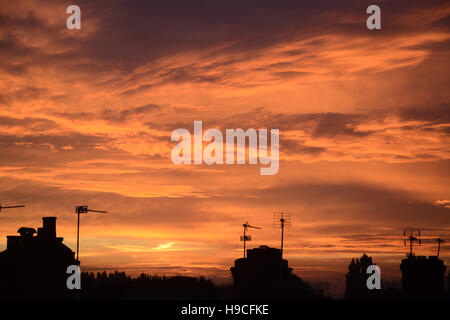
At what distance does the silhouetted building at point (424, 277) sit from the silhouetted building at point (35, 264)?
59.8m

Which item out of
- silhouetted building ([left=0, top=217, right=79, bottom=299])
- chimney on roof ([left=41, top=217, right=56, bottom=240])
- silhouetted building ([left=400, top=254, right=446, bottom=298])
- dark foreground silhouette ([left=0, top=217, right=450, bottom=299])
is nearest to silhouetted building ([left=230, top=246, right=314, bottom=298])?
dark foreground silhouette ([left=0, top=217, right=450, bottom=299])

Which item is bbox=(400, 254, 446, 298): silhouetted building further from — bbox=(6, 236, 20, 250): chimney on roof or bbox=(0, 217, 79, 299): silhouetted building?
bbox=(6, 236, 20, 250): chimney on roof

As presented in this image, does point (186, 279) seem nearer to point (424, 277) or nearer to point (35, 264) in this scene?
point (424, 277)

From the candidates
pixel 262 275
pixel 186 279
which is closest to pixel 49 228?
pixel 262 275

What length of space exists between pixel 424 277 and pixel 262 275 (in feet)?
93.9

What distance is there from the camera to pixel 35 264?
247 ft

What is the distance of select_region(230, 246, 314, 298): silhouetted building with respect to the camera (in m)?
103

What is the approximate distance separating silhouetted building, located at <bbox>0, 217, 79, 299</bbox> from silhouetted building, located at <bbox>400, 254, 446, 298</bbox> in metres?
59.8

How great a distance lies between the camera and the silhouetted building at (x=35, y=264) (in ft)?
242

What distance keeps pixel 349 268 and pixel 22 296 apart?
9535 centimetres
